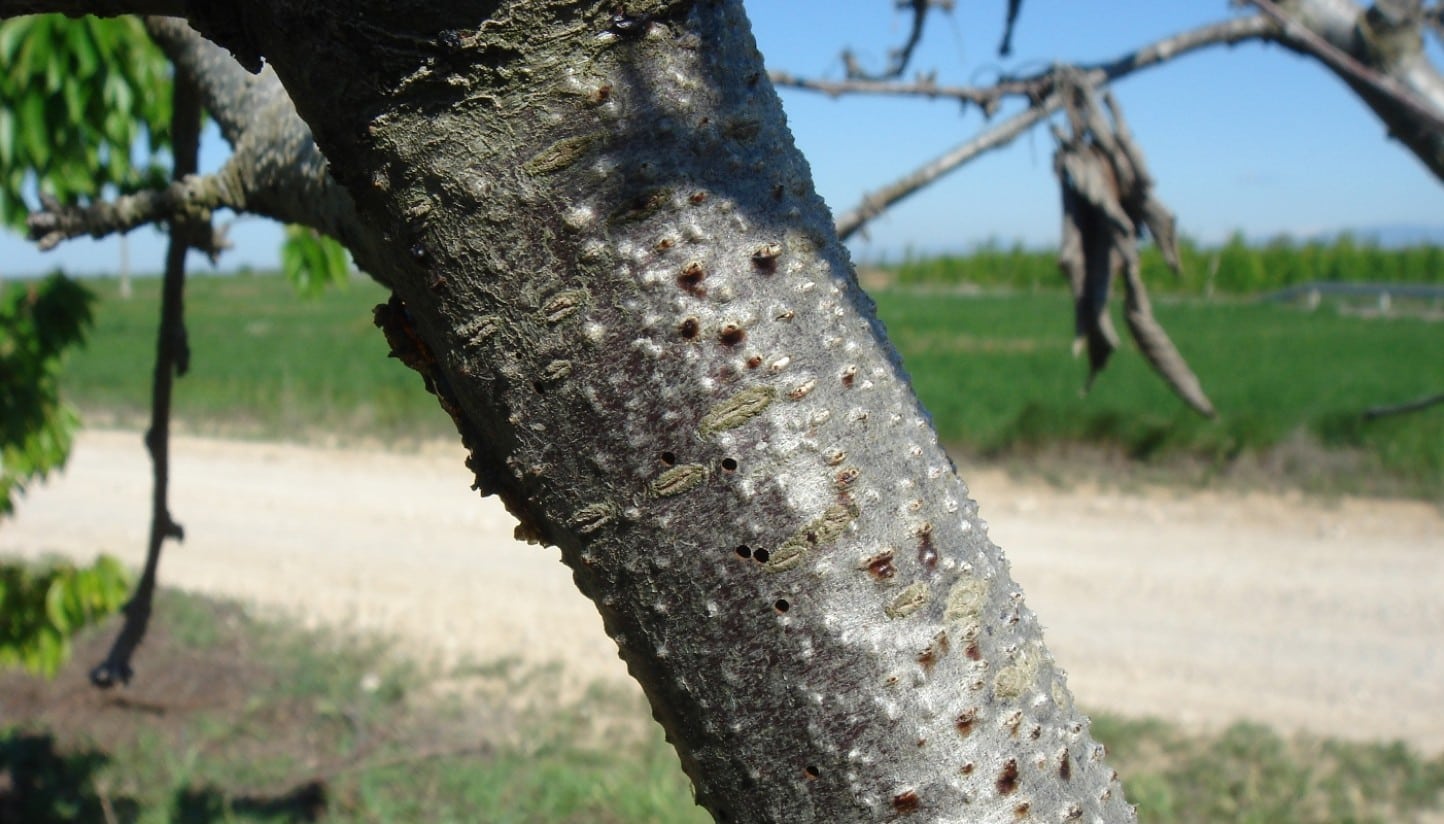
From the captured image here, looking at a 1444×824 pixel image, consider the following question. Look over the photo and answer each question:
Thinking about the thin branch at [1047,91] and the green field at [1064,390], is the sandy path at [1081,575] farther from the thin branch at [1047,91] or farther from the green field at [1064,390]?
the thin branch at [1047,91]

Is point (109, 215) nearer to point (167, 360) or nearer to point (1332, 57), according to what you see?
point (167, 360)

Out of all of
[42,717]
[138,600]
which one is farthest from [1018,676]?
[42,717]

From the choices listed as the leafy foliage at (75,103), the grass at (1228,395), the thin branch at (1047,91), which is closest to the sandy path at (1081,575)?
the grass at (1228,395)

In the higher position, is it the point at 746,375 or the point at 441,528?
the point at 746,375

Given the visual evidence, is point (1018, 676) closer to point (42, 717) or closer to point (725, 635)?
point (725, 635)

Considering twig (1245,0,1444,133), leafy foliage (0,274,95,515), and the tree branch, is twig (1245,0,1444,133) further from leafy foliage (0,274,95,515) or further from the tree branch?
leafy foliage (0,274,95,515)

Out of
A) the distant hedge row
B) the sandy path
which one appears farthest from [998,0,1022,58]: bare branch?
the distant hedge row
